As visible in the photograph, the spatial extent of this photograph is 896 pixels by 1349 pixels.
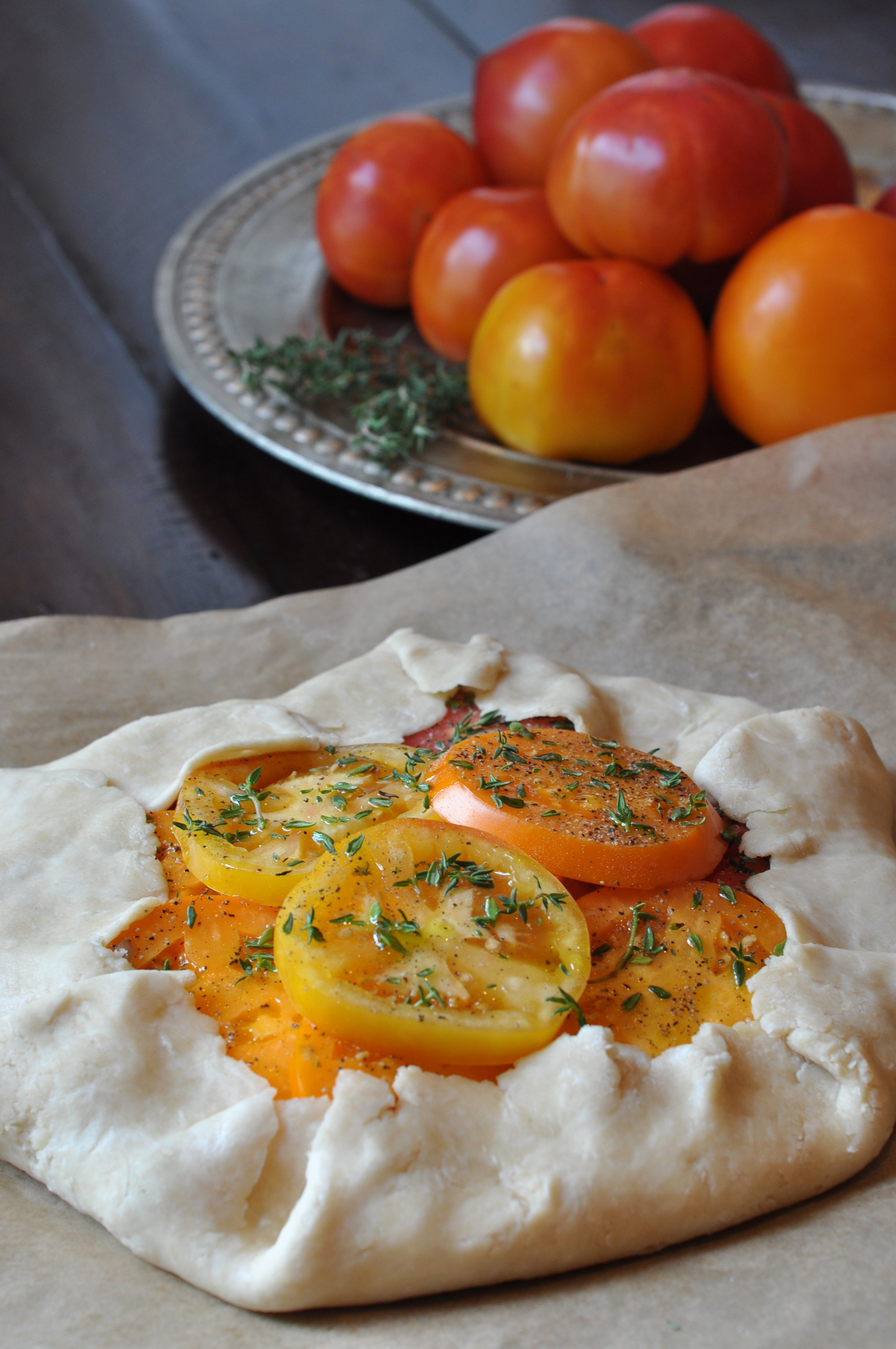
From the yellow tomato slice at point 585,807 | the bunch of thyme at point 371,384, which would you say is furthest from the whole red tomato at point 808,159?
the yellow tomato slice at point 585,807

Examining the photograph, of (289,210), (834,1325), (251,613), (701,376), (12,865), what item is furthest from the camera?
(289,210)

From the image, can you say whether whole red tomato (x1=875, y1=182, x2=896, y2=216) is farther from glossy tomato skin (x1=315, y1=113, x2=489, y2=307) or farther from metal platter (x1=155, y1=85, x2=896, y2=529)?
glossy tomato skin (x1=315, y1=113, x2=489, y2=307)

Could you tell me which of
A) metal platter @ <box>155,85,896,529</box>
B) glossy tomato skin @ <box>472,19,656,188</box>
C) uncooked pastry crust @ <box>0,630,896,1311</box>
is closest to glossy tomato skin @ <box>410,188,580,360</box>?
glossy tomato skin @ <box>472,19,656,188</box>

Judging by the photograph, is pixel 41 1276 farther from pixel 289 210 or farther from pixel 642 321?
pixel 289 210

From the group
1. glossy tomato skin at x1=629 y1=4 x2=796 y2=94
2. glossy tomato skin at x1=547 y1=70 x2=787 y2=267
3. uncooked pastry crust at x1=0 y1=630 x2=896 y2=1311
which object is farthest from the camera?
glossy tomato skin at x1=629 y1=4 x2=796 y2=94

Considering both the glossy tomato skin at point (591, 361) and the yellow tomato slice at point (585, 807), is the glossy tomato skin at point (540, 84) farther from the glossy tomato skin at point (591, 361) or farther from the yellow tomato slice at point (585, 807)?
the yellow tomato slice at point (585, 807)

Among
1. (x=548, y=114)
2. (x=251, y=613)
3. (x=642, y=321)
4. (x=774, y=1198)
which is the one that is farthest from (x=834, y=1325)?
(x=548, y=114)

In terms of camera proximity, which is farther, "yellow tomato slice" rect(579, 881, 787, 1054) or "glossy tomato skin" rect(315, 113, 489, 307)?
"glossy tomato skin" rect(315, 113, 489, 307)
